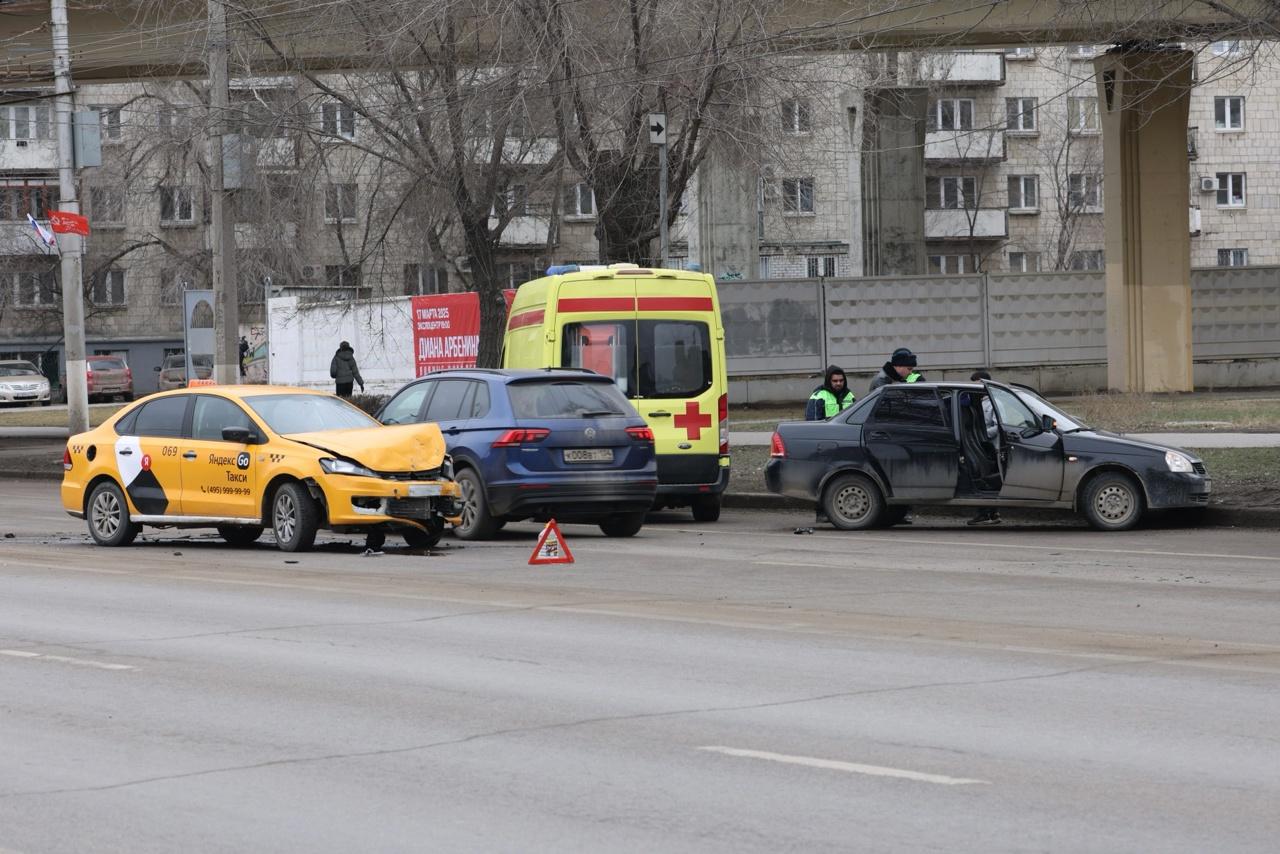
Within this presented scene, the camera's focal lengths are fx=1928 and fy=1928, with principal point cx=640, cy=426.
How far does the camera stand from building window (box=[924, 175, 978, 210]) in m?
80.2

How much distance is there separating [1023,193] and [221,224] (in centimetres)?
5571

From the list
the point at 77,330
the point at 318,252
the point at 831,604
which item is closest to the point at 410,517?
the point at 831,604

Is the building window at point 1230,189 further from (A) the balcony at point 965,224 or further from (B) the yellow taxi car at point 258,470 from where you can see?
(B) the yellow taxi car at point 258,470

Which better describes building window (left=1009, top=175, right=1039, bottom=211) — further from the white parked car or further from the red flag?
the red flag

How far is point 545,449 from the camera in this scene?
18.1m

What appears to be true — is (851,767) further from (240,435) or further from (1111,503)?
(1111,503)

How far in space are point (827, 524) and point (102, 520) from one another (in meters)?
7.40

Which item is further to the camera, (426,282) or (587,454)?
(426,282)

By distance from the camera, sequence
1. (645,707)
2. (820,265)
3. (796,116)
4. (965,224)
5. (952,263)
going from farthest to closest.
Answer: (952,263) → (965,224) → (820,265) → (796,116) → (645,707)

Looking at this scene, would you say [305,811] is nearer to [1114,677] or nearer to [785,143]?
[1114,677]

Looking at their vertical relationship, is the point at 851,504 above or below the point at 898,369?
below

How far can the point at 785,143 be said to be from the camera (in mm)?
29219

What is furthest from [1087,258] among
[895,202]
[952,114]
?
[895,202]

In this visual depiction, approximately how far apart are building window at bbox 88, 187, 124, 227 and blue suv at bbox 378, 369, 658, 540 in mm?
50393
